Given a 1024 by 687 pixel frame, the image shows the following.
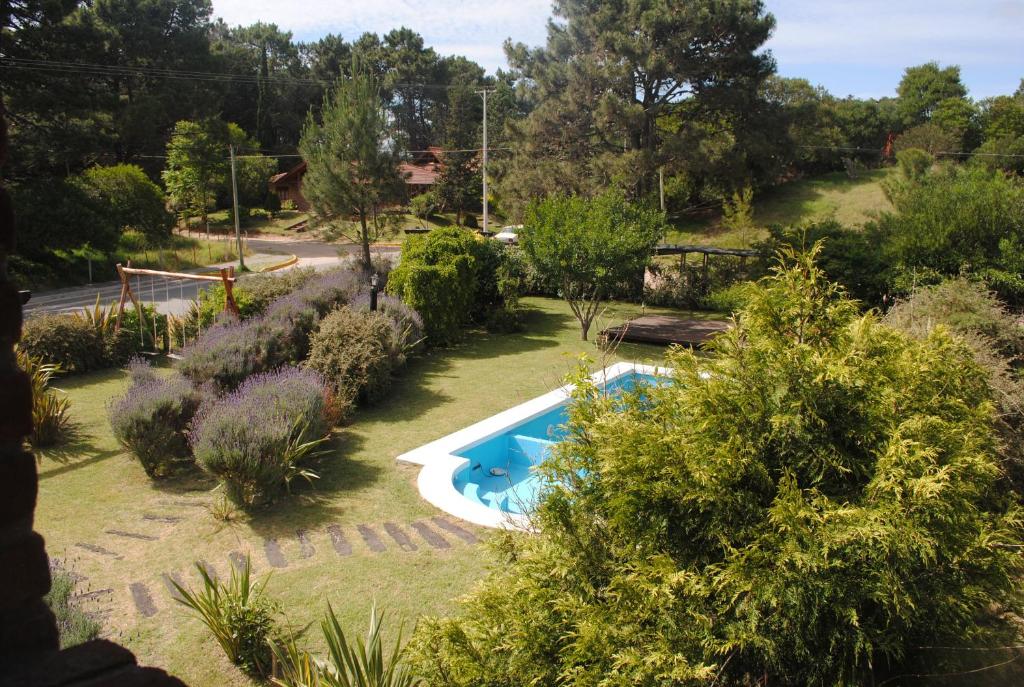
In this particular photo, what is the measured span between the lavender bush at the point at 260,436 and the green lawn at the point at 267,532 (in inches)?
12.3

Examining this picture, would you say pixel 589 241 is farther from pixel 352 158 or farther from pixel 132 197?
pixel 132 197

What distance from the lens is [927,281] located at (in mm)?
14938

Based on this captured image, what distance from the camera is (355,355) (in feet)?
37.5

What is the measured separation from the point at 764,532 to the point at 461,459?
6.05m

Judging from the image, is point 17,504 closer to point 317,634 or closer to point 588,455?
point 588,455

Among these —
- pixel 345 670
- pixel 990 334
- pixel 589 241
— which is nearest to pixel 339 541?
pixel 345 670

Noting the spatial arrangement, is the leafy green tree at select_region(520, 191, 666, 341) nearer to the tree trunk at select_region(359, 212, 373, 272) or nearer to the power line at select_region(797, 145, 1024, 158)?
the tree trunk at select_region(359, 212, 373, 272)

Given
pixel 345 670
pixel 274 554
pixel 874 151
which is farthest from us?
pixel 874 151

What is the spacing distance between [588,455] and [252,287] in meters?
12.7

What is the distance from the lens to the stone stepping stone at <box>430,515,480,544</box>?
23.2 ft

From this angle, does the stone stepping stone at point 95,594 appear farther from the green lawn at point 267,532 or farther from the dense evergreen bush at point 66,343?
the dense evergreen bush at point 66,343

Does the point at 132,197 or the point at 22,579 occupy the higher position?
the point at 132,197

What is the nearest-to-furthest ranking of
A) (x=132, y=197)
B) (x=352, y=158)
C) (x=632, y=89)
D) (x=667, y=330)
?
(x=667, y=330), (x=352, y=158), (x=632, y=89), (x=132, y=197)

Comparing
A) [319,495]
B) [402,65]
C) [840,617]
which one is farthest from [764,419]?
[402,65]
